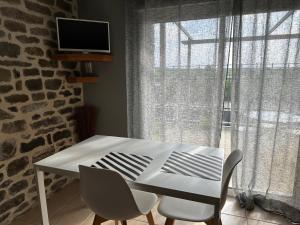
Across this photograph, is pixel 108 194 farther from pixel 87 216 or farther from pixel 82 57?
pixel 82 57

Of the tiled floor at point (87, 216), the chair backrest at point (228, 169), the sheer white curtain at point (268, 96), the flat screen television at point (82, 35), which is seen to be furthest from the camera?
the flat screen television at point (82, 35)

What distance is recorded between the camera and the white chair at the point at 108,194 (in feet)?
3.90

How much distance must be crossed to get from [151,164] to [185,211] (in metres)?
0.36

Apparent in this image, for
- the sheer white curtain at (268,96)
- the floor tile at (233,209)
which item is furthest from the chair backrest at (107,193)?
the sheer white curtain at (268,96)

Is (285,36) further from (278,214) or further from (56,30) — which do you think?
(56,30)

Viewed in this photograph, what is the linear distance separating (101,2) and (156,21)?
28.0 inches

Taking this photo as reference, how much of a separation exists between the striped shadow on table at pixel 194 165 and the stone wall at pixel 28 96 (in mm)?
1430

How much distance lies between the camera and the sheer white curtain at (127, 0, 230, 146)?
2107 millimetres

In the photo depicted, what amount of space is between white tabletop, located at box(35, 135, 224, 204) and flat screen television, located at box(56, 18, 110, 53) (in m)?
0.99

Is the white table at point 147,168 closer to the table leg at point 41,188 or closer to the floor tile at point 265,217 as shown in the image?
the table leg at point 41,188

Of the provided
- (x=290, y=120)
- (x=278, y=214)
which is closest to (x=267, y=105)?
(x=290, y=120)

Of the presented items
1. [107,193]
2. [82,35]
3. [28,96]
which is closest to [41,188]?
[107,193]

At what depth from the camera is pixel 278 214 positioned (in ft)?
6.93

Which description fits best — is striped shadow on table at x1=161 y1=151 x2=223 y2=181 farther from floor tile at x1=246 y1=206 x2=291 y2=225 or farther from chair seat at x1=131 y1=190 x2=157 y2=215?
floor tile at x1=246 y1=206 x2=291 y2=225
